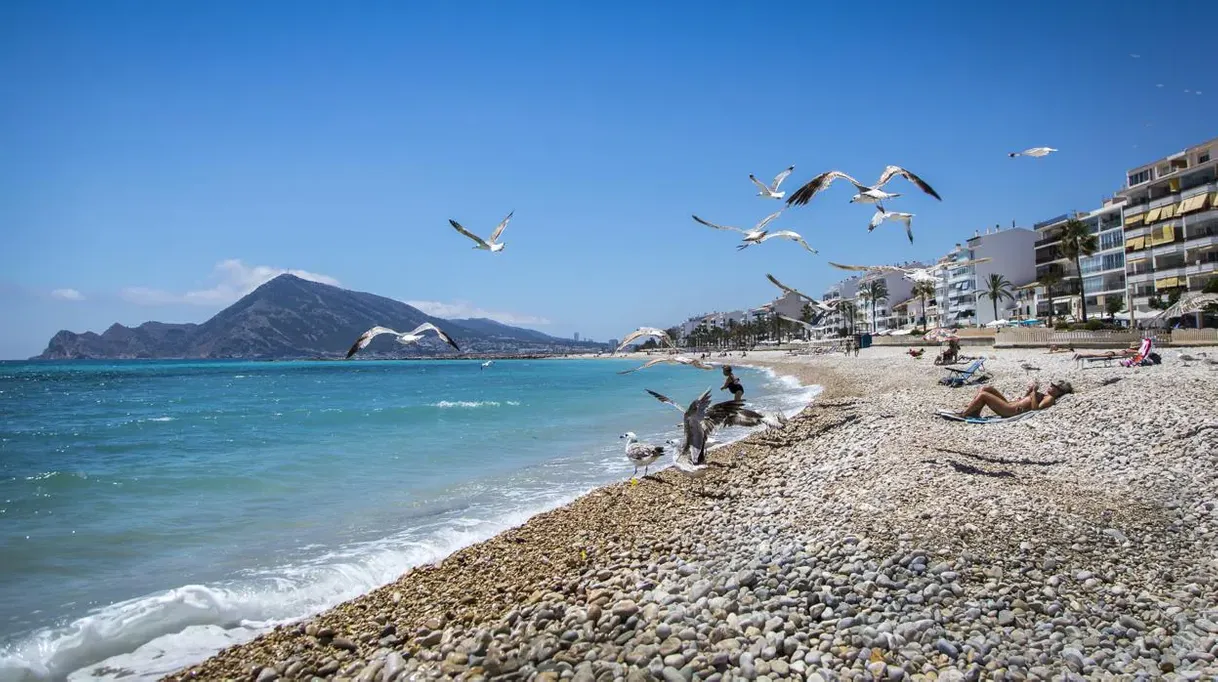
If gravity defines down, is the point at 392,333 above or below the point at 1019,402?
above

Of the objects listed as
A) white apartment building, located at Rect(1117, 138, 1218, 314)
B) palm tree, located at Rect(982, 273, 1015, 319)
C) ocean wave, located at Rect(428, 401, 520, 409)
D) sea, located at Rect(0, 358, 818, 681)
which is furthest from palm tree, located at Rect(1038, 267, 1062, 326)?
ocean wave, located at Rect(428, 401, 520, 409)

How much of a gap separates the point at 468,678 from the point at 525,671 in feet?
1.37

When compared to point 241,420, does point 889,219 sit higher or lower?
higher

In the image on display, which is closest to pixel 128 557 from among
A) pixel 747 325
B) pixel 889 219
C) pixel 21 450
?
pixel 889 219

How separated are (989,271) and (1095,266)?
83.7 feet

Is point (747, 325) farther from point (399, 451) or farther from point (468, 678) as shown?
point (468, 678)

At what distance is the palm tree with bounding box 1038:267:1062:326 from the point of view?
75.3 metres

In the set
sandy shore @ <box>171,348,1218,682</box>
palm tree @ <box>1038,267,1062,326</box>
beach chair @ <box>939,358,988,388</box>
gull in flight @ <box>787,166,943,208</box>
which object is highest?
palm tree @ <box>1038,267,1062,326</box>

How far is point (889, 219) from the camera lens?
1305cm

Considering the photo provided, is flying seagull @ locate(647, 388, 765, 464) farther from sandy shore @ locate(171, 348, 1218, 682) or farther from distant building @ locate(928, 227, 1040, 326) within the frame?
distant building @ locate(928, 227, 1040, 326)

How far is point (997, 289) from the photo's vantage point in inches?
3435

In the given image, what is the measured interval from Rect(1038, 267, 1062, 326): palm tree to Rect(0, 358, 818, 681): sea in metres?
63.2

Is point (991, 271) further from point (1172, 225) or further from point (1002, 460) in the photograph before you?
point (1002, 460)

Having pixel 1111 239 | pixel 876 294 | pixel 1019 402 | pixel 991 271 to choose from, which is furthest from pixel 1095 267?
pixel 1019 402
